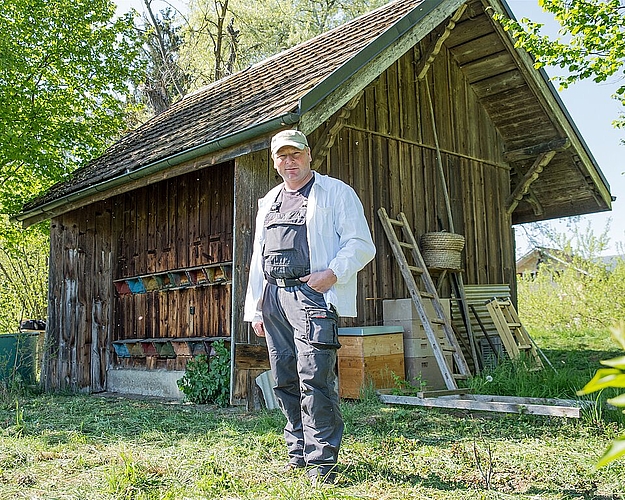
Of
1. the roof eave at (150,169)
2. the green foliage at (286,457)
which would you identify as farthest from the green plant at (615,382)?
the roof eave at (150,169)

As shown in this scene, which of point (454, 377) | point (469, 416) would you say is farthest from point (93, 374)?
point (469, 416)

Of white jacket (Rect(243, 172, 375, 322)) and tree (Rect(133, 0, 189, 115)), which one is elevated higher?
tree (Rect(133, 0, 189, 115))

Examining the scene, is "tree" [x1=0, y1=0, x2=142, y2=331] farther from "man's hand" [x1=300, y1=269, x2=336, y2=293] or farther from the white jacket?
"man's hand" [x1=300, y1=269, x2=336, y2=293]

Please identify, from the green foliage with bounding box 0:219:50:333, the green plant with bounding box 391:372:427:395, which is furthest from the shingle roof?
the green foliage with bounding box 0:219:50:333

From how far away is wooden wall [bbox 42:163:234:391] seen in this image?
28.3ft

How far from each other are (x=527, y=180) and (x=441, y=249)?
2419 millimetres

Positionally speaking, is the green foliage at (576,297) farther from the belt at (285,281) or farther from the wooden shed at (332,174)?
the belt at (285,281)

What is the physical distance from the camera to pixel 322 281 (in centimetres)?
358

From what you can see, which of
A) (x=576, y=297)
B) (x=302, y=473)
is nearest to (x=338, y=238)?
(x=302, y=473)

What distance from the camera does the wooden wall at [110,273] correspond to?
8.62 metres

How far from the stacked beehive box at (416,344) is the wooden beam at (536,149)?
3.33 metres

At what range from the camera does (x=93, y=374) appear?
9.30 meters

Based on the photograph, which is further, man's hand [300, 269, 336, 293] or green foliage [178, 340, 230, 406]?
green foliage [178, 340, 230, 406]

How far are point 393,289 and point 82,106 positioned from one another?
6.64 meters
